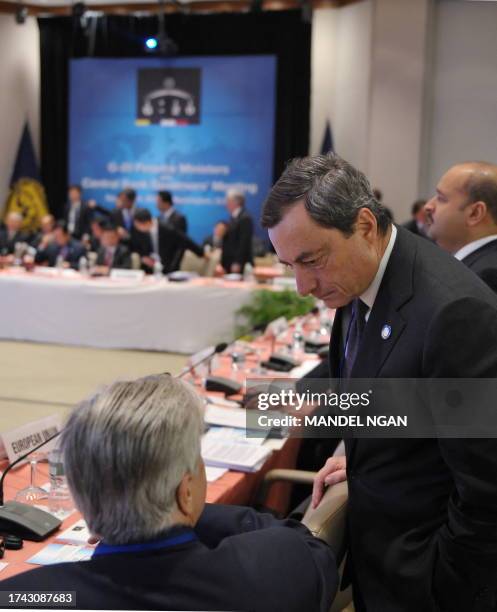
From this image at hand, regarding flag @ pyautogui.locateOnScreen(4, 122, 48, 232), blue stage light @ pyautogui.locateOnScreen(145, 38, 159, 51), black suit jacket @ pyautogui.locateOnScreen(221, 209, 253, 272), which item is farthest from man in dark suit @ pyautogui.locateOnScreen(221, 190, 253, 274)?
flag @ pyautogui.locateOnScreen(4, 122, 48, 232)

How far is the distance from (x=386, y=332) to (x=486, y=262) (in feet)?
3.90

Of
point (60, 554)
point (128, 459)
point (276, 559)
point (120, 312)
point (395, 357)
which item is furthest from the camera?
point (120, 312)

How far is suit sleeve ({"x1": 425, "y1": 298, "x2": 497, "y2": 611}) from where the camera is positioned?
126cm

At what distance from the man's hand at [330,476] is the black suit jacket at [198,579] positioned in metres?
0.46

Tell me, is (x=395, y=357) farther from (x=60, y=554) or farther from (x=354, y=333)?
(x=60, y=554)

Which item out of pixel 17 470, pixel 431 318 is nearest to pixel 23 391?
pixel 17 470

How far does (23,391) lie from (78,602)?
9.29 feet

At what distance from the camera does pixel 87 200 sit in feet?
40.8

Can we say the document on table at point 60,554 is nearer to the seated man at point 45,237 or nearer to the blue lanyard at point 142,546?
the blue lanyard at point 142,546

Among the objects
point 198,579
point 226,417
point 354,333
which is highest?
point 354,333

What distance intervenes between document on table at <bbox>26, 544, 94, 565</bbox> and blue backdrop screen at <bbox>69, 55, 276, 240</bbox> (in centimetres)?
996

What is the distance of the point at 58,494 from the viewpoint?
6.73 ft

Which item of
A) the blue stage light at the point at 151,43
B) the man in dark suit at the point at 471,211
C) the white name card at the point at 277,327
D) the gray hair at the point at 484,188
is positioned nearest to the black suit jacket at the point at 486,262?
the man in dark suit at the point at 471,211

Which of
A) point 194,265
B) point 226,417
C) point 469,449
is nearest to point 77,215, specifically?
point 194,265
